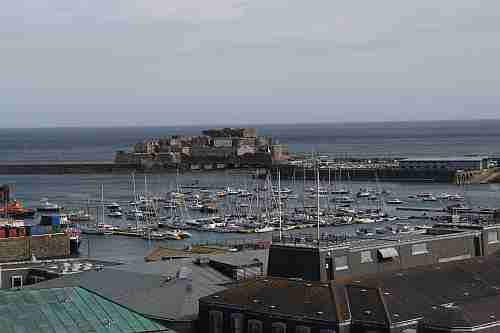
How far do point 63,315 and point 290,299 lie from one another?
5.03m

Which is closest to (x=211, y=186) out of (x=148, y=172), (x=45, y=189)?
(x=45, y=189)

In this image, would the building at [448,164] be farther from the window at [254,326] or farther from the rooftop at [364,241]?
the window at [254,326]

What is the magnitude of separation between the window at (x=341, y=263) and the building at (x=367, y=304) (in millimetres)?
771

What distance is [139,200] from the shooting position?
83438 millimetres

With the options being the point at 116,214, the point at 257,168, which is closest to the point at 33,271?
the point at 116,214

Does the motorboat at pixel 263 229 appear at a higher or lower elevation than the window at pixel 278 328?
lower

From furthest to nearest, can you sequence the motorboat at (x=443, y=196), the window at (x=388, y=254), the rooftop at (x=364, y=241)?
the motorboat at (x=443, y=196) → the window at (x=388, y=254) → the rooftop at (x=364, y=241)

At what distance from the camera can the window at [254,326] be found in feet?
66.9

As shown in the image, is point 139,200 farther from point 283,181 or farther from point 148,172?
point 148,172

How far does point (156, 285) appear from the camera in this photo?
24.4 meters

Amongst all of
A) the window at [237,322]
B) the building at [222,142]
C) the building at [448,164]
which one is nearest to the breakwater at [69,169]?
the building at [222,142]

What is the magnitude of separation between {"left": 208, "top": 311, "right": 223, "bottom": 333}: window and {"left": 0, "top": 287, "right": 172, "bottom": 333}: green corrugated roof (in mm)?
3534

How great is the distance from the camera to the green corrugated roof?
16672 millimetres

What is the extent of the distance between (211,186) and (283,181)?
896cm
